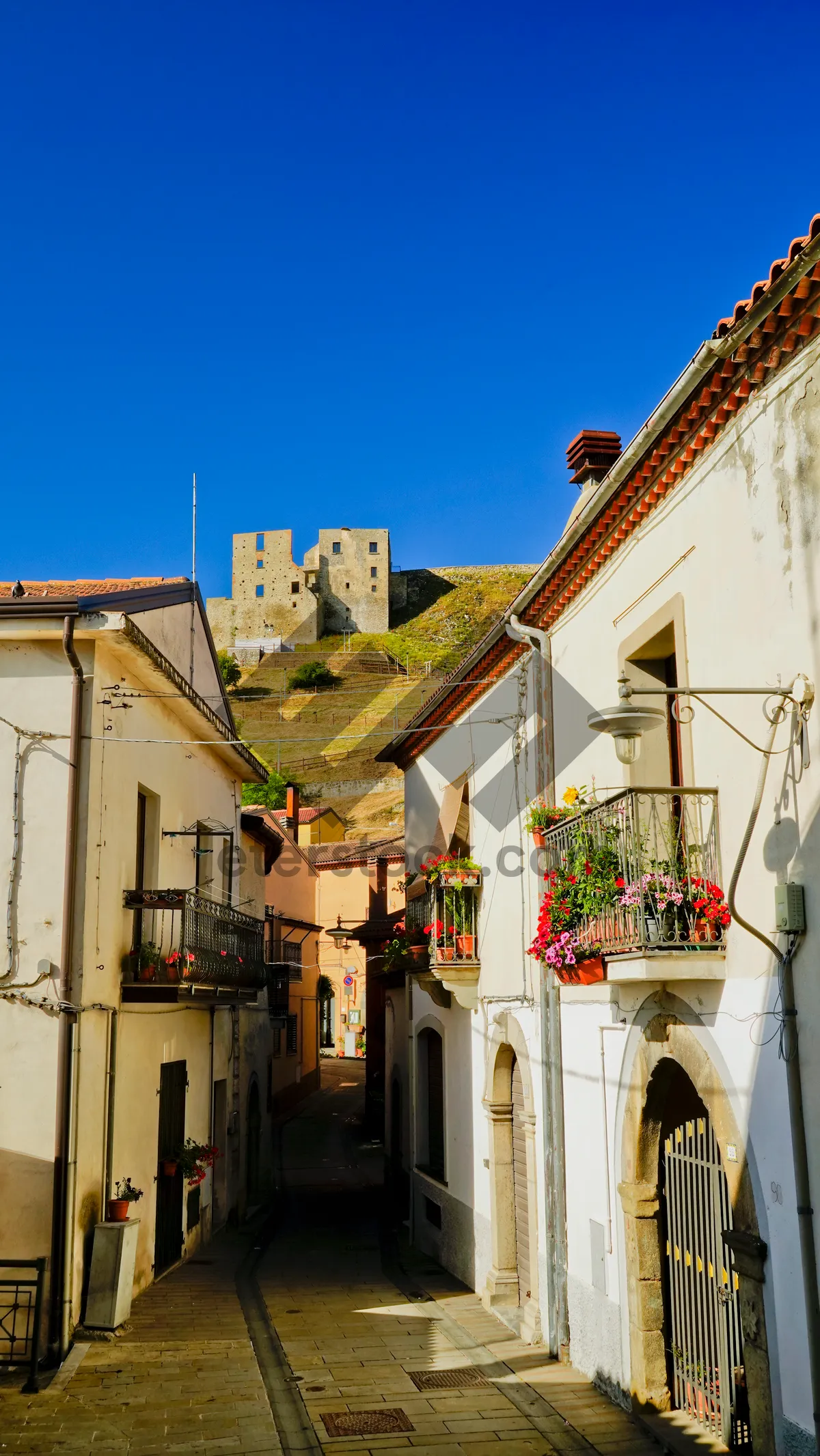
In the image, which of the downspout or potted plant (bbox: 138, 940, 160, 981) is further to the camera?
potted plant (bbox: 138, 940, 160, 981)

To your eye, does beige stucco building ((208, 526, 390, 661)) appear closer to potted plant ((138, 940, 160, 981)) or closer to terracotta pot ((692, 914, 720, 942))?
potted plant ((138, 940, 160, 981))

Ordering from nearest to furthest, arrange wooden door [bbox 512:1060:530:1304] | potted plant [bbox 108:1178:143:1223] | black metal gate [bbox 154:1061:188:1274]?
potted plant [bbox 108:1178:143:1223], wooden door [bbox 512:1060:530:1304], black metal gate [bbox 154:1061:188:1274]

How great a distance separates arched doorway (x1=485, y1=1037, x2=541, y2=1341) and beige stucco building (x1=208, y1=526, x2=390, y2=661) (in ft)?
274

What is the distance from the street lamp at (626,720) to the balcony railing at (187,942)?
633 centimetres

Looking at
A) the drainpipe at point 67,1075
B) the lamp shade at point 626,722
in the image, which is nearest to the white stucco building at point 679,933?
the lamp shade at point 626,722

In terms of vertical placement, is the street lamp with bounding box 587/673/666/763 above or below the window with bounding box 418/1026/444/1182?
above

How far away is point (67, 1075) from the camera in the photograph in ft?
32.5

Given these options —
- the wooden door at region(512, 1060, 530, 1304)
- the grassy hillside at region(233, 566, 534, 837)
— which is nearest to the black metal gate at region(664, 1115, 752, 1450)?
the wooden door at region(512, 1060, 530, 1304)

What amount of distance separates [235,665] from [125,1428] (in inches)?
3362

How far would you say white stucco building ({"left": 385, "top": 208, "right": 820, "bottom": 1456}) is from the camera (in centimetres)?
611

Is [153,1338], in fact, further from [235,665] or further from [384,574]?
[384,574]

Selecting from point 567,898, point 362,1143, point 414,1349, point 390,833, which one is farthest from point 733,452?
point 390,833

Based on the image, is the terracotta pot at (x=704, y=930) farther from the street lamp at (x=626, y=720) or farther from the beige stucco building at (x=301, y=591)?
the beige stucco building at (x=301, y=591)

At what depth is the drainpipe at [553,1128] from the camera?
33.2 ft
